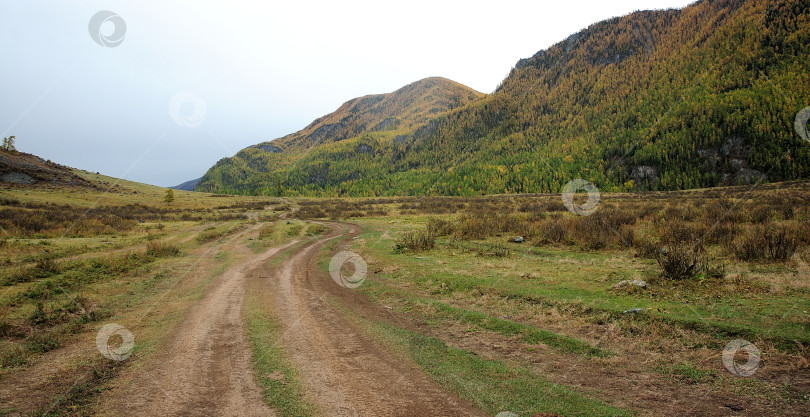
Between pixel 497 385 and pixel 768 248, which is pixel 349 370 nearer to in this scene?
pixel 497 385

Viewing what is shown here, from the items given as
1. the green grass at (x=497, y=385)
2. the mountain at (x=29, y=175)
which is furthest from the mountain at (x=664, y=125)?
the mountain at (x=29, y=175)

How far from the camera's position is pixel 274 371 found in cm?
582

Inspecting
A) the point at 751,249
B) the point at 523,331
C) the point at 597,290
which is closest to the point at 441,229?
the point at 597,290

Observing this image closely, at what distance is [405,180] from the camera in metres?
172

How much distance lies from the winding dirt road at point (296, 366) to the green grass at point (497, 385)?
29cm

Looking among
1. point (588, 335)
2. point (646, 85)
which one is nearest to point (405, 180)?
point (646, 85)

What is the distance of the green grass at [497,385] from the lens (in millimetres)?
4406

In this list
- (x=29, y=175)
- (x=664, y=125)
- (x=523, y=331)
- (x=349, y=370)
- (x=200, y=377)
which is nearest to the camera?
(x=200, y=377)

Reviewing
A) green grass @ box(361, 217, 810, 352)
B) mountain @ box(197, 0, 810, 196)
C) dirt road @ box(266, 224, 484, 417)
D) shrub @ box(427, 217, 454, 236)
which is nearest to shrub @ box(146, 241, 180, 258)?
dirt road @ box(266, 224, 484, 417)

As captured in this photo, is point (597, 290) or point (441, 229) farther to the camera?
point (441, 229)

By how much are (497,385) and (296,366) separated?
3622 mm

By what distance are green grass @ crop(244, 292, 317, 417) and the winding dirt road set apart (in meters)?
0.13

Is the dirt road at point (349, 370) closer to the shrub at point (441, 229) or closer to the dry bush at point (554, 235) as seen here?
the dry bush at point (554, 235)

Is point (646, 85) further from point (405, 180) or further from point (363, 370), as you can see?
point (363, 370)
